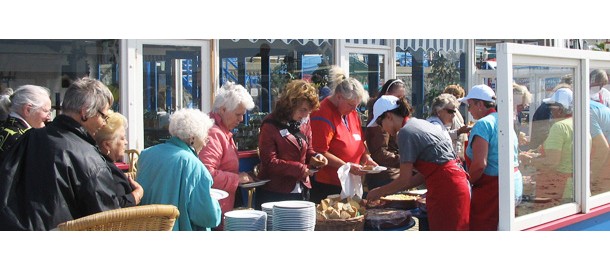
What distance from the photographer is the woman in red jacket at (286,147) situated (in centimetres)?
427

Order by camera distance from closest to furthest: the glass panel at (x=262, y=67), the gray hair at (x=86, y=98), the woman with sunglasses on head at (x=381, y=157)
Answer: the gray hair at (x=86, y=98)
the woman with sunglasses on head at (x=381, y=157)
the glass panel at (x=262, y=67)

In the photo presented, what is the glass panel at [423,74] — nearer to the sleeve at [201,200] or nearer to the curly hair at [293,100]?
the curly hair at [293,100]

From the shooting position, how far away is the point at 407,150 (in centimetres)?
362

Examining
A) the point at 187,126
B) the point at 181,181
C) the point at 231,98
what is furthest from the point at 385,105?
the point at 181,181

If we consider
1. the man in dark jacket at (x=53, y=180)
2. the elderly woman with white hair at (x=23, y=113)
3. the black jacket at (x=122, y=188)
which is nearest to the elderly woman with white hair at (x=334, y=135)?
the elderly woman with white hair at (x=23, y=113)

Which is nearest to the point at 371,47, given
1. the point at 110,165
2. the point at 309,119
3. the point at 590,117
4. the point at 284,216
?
the point at 309,119

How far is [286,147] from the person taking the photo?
14.3 feet

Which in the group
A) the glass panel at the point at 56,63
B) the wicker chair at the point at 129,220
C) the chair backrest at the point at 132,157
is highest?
the glass panel at the point at 56,63

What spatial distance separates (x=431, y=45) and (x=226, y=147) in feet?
15.8

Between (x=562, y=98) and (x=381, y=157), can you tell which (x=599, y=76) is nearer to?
(x=562, y=98)

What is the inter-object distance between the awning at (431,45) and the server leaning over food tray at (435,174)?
4.53 metres

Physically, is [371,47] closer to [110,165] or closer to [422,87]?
[422,87]

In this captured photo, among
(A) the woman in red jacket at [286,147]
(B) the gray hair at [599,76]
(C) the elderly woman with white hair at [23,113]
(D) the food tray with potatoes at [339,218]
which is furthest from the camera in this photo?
(A) the woman in red jacket at [286,147]

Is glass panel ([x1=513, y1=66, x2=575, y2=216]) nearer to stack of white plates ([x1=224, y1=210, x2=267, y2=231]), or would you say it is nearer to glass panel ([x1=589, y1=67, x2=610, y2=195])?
glass panel ([x1=589, y1=67, x2=610, y2=195])
